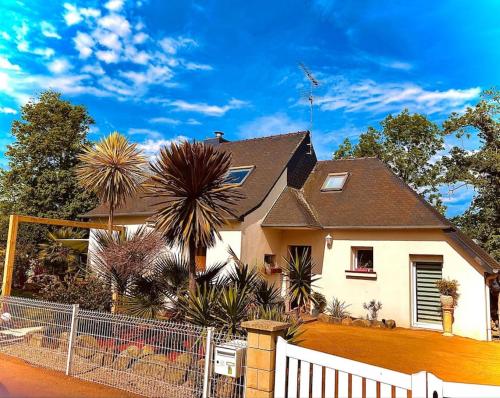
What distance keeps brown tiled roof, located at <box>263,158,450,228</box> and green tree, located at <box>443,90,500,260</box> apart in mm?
5587

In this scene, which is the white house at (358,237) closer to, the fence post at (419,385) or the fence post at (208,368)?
the fence post at (208,368)

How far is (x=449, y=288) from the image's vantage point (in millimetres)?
11805

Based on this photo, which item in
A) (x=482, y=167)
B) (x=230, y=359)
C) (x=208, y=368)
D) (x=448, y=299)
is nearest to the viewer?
(x=230, y=359)

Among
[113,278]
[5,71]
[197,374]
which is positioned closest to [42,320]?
[113,278]

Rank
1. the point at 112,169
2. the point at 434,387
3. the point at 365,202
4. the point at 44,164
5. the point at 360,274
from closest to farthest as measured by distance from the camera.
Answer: the point at 434,387
the point at 360,274
the point at 365,202
the point at 112,169
the point at 44,164

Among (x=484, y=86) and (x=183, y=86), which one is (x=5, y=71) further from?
(x=484, y=86)

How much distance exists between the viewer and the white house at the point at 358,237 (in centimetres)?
1214

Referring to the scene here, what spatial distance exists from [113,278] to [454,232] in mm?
10980

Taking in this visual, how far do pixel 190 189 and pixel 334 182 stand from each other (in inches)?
363

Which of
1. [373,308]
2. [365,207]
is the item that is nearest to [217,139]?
[365,207]

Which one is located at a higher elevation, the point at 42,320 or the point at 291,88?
the point at 291,88

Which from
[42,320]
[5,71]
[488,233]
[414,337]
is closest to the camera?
[42,320]

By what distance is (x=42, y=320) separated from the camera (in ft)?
25.2

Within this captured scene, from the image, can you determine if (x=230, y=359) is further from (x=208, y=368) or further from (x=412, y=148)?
(x=412, y=148)
